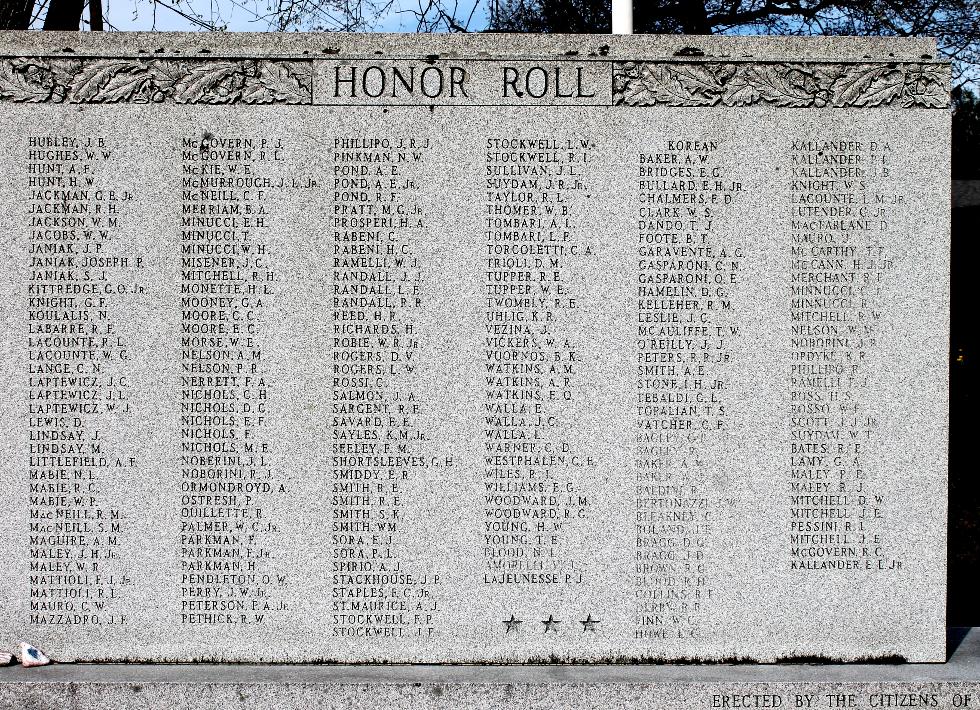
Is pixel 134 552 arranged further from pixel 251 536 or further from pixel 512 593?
pixel 512 593

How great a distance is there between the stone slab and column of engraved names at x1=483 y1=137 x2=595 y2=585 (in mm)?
19

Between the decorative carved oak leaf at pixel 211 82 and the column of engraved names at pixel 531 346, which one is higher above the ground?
the decorative carved oak leaf at pixel 211 82

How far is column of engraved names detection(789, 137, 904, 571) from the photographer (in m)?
6.21

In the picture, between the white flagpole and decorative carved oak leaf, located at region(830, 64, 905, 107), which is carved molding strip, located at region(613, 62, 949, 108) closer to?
decorative carved oak leaf, located at region(830, 64, 905, 107)

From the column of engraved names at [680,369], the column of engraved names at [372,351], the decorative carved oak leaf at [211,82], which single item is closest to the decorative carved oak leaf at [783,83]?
the column of engraved names at [680,369]

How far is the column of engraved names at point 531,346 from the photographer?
6180 mm

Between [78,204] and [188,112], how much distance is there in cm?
91

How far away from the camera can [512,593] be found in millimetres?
6227

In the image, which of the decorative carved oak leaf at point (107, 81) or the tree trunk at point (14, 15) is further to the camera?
the tree trunk at point (14, 15)

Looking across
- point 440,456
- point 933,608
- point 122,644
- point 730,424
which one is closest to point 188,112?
point 440,456

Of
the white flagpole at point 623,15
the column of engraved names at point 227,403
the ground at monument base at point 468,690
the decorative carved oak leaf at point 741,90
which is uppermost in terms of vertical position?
the white flagpole at point 623,15

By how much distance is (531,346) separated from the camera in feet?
20.3

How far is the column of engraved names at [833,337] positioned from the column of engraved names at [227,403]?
329 cm

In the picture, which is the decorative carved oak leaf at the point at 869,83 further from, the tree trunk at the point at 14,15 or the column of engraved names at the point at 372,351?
the tree trunk at the point at 14,15
